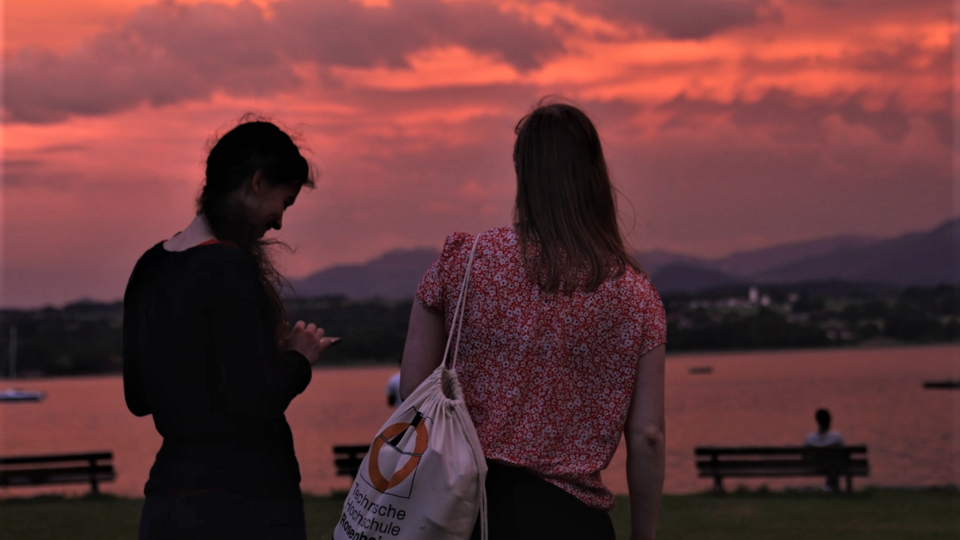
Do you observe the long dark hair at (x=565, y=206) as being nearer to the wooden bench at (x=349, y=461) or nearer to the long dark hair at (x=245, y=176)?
the long dark hair at (x=245, y=176)

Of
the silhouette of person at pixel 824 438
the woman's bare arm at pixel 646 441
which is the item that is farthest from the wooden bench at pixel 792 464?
the woman's bare arm at pixel 646 441

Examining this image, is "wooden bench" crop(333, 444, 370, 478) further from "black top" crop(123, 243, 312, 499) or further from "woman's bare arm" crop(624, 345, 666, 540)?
"black top" crop(123, 243, 312, 499)

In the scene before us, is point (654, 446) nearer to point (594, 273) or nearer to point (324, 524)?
point (594, 273)

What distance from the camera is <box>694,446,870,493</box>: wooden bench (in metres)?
14.9

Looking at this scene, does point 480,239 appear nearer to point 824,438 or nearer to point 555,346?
point 555,346

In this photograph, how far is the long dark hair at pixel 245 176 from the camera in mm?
2430

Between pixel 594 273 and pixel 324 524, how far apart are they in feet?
29.6

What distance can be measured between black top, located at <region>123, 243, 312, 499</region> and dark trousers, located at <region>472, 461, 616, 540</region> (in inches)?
19.6

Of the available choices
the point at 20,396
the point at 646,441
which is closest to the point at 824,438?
the point at 646,441

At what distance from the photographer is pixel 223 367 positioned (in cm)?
231

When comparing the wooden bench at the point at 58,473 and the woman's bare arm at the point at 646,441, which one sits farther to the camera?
the wooden bench at the point at 58,473

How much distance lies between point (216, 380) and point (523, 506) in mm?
783

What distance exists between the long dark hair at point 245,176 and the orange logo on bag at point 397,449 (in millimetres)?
330

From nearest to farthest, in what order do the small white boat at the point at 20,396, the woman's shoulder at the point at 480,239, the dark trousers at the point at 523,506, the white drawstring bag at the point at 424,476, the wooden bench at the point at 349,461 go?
the white drawstring bag at the point at 424,476 → the dark trousers at the point at 523,506 → the woman's shoulder at the point at 480,239 → the wooden bench at the point at 349,461 → the small white boat at the point at 20,396
